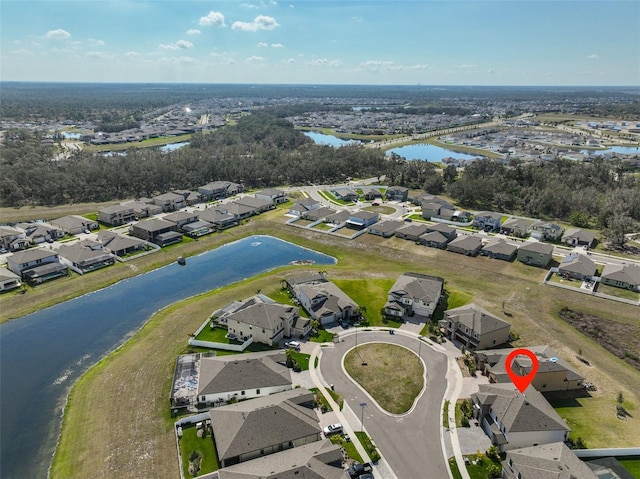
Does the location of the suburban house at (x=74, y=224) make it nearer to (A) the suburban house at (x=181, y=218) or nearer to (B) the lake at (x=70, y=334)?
(A) the suburban house at (x=181, y=218)

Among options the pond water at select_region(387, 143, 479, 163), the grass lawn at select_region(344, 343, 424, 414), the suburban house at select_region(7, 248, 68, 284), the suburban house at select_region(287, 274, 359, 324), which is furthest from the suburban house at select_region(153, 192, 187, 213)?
the pond water at select_region(387, 143, 479, 163)

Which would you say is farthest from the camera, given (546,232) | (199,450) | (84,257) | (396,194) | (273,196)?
(396,194)

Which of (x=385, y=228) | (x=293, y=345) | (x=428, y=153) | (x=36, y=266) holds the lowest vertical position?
(x=428, y=153)

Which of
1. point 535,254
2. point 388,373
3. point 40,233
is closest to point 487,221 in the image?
point 535,254

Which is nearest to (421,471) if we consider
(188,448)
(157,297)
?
(188,448)

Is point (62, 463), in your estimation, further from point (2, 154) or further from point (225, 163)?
point (2, 154)

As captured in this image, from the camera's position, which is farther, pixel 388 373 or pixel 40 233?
pixel 40 233

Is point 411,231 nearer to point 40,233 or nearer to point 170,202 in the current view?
point 170,202
